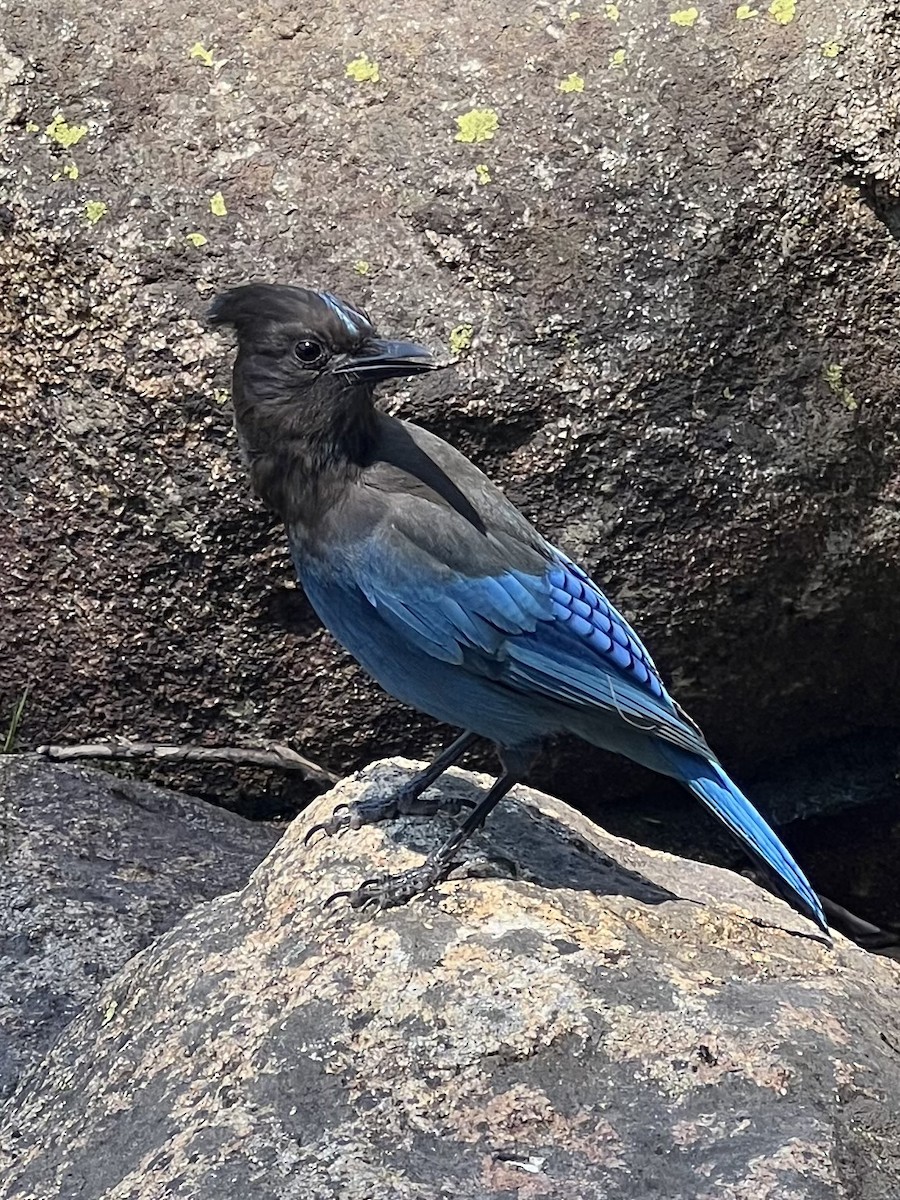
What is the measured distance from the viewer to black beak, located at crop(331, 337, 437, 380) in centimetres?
418

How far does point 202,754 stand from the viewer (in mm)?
5613

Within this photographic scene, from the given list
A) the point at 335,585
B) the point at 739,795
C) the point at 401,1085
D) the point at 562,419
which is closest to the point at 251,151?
the point at 562,419

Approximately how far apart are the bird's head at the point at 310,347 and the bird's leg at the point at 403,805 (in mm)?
1017

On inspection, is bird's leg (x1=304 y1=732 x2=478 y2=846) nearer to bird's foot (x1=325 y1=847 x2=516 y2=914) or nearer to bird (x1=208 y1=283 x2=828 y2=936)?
bird (x1=208 y1=283 x2=828 y2=936)

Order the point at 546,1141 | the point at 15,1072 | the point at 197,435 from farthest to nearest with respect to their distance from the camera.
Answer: the point at 197,435 < the point at 15,1072 < the point at 546,1141

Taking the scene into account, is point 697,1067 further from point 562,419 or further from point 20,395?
point 20,395

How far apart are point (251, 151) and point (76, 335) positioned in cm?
82

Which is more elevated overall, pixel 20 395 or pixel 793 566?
pixel 20 395

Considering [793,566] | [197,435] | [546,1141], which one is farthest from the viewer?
[793,566]

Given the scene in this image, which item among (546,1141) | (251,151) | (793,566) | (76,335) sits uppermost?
(251,151)

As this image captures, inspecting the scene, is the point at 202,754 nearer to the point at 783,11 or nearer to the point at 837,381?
the point at 837,381

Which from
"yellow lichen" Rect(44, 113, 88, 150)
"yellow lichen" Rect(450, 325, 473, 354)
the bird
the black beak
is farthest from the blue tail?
"yellow lichen" Rect(44, 113, 88, 150)

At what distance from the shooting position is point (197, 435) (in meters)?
5.18

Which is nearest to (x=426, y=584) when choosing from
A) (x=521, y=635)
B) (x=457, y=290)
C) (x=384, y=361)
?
(x=521, y=635)
